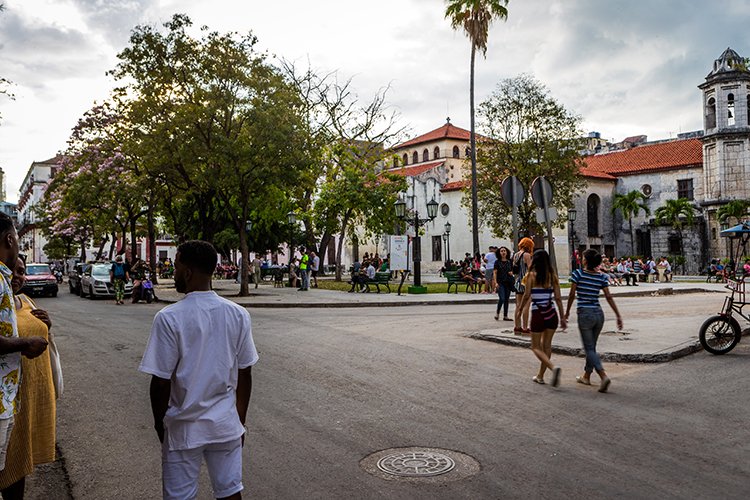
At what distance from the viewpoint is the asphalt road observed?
434 centimetres

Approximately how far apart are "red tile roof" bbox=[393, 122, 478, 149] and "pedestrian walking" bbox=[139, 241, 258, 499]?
6736cm

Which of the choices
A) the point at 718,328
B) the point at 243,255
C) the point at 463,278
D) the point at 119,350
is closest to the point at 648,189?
the point at 463,278

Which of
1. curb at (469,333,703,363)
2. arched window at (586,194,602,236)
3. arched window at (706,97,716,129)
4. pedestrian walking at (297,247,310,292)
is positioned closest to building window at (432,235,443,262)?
arched window at (586,194,602,236)

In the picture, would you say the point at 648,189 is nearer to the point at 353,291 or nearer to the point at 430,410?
the point at 353,291

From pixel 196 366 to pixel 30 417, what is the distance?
3.77 feet

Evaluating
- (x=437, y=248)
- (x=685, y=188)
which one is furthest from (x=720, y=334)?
(x=685, y=188)

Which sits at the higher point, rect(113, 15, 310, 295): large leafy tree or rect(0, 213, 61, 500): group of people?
rect(113, 15, 310, 295): large leafy tree

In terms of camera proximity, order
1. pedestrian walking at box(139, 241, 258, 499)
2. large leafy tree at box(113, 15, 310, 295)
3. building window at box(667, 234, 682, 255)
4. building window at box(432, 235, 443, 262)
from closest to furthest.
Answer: pedestrian walking at box(139, 241, 258, 499) < large leafy tree at box(113, 15, 310, 295) < building window at box(667, 234, 682, 255) < building window at box(432, 235, 443, 262)

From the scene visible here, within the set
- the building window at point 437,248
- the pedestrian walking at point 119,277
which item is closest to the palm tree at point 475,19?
the pedestrian walking at point 119,277

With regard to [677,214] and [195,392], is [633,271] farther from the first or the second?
[195,392]

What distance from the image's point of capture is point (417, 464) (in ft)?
15.5

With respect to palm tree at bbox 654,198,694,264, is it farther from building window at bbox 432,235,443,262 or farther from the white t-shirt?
the white t-shirt

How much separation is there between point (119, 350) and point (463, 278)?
17.7 m

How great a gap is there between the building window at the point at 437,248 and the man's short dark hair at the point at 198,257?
52.9 metres
